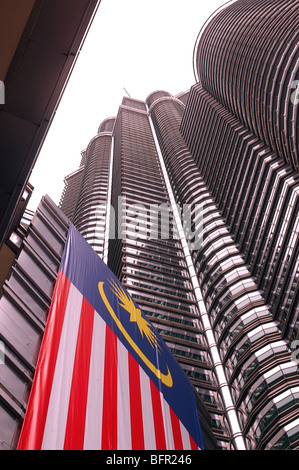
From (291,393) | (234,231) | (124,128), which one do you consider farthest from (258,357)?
(124,128)

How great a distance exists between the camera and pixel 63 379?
7.85 m

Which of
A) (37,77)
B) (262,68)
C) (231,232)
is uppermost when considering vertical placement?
(262,68)

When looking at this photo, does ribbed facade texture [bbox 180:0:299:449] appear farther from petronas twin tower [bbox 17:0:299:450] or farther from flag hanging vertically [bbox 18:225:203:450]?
flag hanging vertically [bbox 18:225:203:450]

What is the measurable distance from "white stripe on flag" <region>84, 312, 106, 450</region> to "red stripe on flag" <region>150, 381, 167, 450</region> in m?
1.94

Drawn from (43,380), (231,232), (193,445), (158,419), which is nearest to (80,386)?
(43,380)

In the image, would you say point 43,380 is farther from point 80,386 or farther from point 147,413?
point 147,413

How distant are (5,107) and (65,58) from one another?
4.42 ft

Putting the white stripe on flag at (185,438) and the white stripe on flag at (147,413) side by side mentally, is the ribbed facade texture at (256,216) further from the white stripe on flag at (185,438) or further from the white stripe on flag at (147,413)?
the white stripe on flag at (147,413)

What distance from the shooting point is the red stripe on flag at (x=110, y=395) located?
759 cm

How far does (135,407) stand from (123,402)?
0.46 metres

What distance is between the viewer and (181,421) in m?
11.2

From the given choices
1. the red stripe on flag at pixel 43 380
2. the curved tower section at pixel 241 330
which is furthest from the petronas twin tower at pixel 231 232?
the red stripe on flag at pixel 43 380

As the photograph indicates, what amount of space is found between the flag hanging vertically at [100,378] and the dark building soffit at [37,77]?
140 inches
